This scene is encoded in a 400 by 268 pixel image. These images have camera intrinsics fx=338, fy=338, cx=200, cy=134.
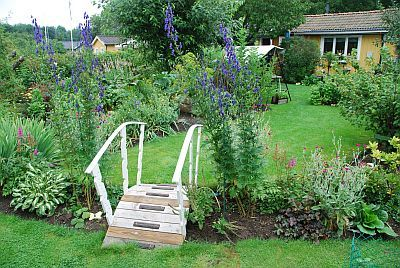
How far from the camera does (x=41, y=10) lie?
176 inches

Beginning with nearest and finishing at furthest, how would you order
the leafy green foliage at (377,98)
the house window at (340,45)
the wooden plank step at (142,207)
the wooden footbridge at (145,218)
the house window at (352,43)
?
the wooden footbridge at (145,218) < the wooden plank step at (142,207) < the leafy green foliage at (377,98) < the house window at (352,43) < the house window at (340,45)

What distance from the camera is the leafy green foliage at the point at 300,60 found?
52.8ft

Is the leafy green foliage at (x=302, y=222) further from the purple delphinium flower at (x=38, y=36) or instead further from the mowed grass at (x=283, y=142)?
the purple delphinium flower at (x=38, y=36)

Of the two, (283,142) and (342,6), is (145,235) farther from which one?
(342,6)

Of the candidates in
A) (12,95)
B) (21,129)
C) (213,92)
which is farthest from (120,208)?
(12,95)

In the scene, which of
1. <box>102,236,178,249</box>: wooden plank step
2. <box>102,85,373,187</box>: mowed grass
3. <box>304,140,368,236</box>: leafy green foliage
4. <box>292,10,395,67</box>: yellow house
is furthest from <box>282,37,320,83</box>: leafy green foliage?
<box>102,236,178,249</box>: wooden plank step

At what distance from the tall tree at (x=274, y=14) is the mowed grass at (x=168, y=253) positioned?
14.4 m

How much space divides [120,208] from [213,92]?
1.56 m

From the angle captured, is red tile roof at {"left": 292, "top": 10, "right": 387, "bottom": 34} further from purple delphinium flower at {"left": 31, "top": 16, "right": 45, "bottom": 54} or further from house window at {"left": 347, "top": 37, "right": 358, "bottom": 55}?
purple delphinium flower at {"left": 31, "top": 16, "right": 45, "bottom": 54}

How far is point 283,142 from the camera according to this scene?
21.4 ft

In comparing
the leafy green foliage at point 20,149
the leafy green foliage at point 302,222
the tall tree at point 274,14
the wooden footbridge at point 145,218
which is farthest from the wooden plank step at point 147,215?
the tall tree at point 274,14

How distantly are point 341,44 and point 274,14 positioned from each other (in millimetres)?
4336

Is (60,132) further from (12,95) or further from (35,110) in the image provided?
(12,95)

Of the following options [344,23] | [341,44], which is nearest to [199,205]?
[341,44]
